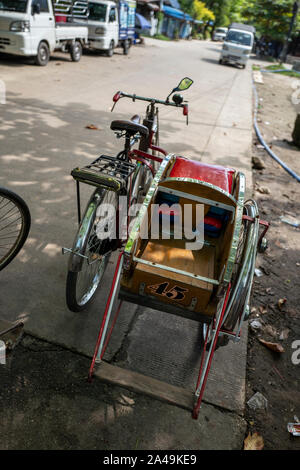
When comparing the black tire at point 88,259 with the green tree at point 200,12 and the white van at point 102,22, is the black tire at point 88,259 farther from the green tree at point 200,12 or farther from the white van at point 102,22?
the green tree at point 200,12

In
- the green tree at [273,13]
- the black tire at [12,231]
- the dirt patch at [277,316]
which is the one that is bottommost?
the dirt patch at [277,316]

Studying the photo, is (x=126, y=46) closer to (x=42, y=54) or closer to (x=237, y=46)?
(x=237, y=46)

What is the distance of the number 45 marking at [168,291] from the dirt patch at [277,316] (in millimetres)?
928

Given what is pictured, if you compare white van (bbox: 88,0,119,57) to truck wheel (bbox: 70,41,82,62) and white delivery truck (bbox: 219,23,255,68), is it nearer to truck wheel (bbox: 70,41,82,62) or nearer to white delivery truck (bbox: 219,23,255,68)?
truck wheel (bbox: 70,41,82,62)

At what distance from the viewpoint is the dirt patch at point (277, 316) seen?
2.33m

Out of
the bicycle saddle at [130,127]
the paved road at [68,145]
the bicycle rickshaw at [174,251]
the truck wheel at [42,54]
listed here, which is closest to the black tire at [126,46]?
the paved road at [68,145]

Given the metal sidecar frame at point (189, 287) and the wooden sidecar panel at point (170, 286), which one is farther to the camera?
the wooden sidecar panel at point (170, 286)

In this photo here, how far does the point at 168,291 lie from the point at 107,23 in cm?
1548

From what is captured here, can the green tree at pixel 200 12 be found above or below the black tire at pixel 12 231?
above

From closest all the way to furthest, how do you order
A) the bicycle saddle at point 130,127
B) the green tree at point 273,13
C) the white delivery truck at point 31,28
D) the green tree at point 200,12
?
→ the bicycle saddle at point 130,127 < the white delivery truck at point 31,28 < the green tree at point 273,13 < the green tree at point 200,12

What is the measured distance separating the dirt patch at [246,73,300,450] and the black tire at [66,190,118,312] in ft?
4.75
